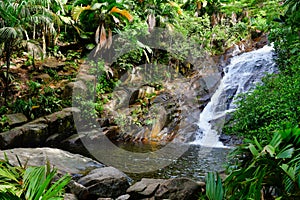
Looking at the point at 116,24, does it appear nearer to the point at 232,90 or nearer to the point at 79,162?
the point at 232,90

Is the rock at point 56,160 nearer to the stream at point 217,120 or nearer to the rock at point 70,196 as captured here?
the rock at point 70,196

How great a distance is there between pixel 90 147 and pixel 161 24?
830cm

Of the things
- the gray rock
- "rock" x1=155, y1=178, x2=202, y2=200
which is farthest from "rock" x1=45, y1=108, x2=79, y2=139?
"rock" x1=155, y1=178, x2=202, y2=200

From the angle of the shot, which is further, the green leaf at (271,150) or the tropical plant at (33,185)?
the green leaf at (271,150)

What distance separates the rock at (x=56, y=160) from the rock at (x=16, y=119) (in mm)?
3175

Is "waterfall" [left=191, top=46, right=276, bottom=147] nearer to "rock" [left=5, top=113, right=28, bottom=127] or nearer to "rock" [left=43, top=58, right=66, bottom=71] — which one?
"rock" [left=5, top=113, right=28, bottom=127]

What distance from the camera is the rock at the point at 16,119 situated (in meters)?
8.48

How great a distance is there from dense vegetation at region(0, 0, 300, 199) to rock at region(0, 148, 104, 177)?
92.7 inches

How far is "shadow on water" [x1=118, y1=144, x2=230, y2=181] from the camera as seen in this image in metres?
5.90

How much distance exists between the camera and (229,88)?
12328 mm

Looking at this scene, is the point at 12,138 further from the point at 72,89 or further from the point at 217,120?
the point at 217,120

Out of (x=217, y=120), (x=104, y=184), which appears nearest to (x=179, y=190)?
(x=104, y=184)

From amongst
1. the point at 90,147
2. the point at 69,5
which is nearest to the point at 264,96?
the point at 90,147

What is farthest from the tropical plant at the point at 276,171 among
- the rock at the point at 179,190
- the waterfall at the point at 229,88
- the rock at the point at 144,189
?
the waterfall at the point at 229,88
